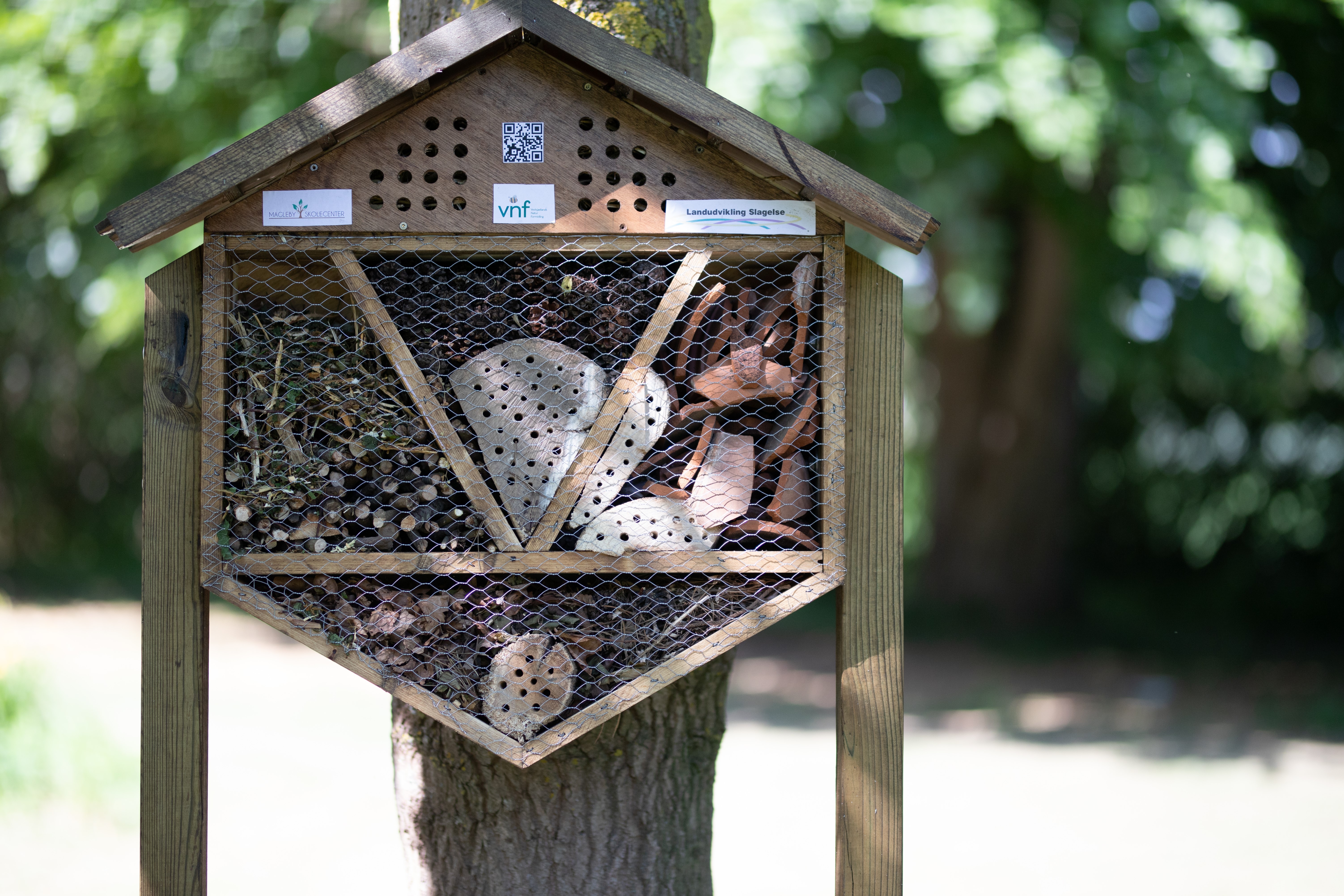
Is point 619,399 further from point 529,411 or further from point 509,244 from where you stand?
point 509,244

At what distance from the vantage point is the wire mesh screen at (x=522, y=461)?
2.03m

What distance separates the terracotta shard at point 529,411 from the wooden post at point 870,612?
1.73ft

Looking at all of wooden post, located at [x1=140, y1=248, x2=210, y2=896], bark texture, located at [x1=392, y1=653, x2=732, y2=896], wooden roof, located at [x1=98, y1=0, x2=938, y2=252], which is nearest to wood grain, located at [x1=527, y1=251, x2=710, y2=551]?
wooden roof, located at [x1=98, y1=0, x2=938, y2=252]

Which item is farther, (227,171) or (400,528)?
(400,528)

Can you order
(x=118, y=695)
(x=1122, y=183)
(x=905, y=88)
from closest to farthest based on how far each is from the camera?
(x=1122, y=183)
(x=905, y=88)
(x=118, y=695)

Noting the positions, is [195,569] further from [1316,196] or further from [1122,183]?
[1316,196]

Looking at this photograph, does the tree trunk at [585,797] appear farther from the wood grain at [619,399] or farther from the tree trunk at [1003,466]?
the tree trunk at [1003,466]

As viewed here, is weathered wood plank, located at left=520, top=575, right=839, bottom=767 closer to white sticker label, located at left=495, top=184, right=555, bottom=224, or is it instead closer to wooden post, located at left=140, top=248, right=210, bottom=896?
wooden post, located at left=140, top=248, right=210, bottom=896

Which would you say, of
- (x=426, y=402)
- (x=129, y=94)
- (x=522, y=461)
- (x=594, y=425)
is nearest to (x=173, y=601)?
(x=426, y=402)

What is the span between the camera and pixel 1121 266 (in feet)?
22.3

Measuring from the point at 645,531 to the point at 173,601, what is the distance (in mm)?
926

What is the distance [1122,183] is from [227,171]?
180 inches

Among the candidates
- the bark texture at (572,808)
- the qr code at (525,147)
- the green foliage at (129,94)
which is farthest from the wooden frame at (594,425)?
the green foliage at (129,94)

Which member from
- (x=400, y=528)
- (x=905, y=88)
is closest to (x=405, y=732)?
(x=400, y=528)
